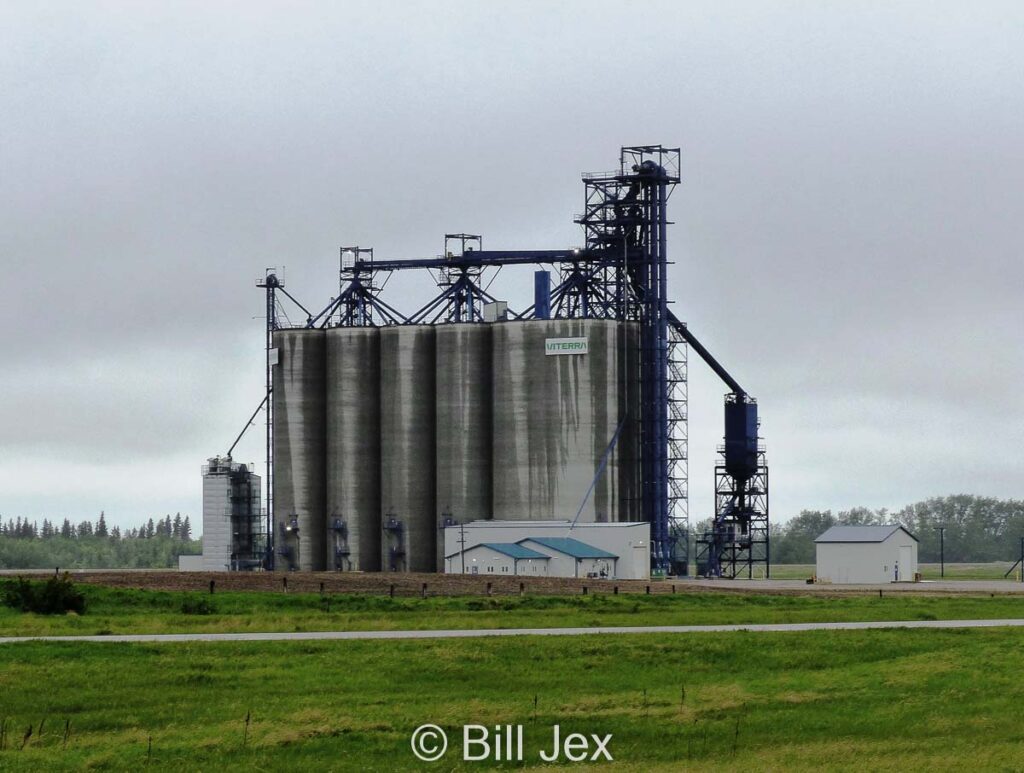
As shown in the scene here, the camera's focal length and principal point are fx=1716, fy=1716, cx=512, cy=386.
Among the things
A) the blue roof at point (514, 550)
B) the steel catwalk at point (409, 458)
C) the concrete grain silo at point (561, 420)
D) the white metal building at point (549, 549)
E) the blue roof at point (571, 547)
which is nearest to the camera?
the white metal building at point (549, 549)

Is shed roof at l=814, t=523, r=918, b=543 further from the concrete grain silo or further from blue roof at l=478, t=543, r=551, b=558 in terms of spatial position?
blue roof at l=478, t=543, r=551, b=558

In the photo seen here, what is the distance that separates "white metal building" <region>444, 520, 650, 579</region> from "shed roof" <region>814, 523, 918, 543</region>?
14306 millimetres

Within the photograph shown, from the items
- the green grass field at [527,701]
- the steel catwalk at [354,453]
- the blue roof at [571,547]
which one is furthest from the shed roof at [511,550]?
the green grass field at [527,701]

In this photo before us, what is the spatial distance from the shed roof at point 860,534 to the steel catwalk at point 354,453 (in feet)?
120

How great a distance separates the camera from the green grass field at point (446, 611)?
203 ft

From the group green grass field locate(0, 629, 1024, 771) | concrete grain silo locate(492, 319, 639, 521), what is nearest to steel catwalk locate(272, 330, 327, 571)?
concrete grain silo locate(492, 319, 639, 521)

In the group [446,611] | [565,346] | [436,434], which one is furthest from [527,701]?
[436,434]

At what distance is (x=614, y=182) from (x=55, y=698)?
102998mm

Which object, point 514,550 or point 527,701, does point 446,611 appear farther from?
point 514,550

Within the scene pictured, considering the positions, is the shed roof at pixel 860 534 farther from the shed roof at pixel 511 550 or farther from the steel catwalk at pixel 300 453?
the steel catwalk at pixel 300 453

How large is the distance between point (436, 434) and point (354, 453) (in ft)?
24.5

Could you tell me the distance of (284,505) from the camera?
14438 centimetres

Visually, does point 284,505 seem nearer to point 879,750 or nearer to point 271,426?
point 271,426

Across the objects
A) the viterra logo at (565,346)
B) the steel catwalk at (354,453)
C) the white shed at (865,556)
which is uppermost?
the viterra logo at (565,346)
